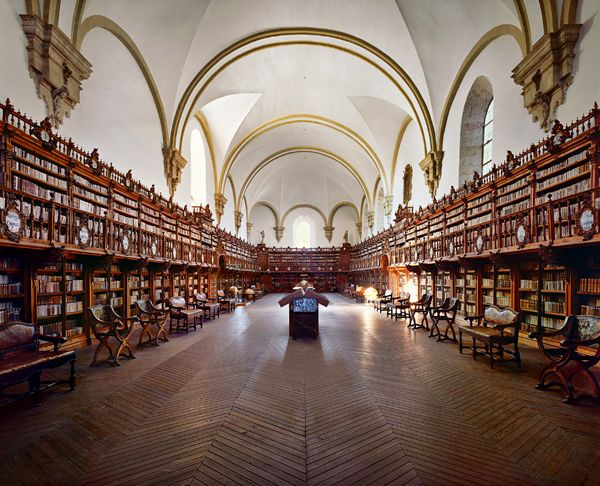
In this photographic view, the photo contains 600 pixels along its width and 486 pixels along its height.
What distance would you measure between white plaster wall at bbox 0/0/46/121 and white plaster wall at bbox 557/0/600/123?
956cm

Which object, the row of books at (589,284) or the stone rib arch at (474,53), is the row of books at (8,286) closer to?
the row of books at (589,284)

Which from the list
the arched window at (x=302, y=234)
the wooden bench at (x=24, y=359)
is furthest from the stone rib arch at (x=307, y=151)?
the wooden bench at (x=24, y=359)

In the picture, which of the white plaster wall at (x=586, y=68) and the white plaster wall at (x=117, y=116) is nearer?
the white plaster wall at (x=586, y=68)

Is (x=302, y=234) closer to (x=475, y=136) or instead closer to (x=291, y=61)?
(x=291, y=61)

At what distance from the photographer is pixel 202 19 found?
9.89 metres

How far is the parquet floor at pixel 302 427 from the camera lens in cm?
220

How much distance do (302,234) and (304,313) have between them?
24.7 meters

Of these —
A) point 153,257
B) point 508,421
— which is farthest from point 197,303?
point 508,421

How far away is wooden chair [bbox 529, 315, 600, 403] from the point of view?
11.0 feet

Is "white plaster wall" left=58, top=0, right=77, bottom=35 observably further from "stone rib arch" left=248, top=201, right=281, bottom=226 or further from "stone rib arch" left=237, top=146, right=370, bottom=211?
"stone rib arch" left=248, top=201, right=281, bottom=226

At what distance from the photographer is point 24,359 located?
3400 millimetres

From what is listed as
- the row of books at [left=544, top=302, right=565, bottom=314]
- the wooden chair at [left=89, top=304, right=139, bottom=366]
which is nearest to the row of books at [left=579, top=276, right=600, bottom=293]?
the row of books at [left=544, top=302, right=565, bottom=314]

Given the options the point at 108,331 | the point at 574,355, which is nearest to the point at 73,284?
the point at 108,331

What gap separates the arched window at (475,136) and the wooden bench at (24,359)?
35.5 feet
